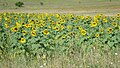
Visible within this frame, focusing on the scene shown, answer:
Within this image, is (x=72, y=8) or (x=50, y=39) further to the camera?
(x=72, y=8)

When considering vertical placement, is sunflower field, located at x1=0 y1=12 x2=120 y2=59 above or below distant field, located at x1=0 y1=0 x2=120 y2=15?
above

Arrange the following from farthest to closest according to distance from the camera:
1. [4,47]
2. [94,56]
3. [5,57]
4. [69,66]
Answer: [4,47] < [5,57] < [94,56] < [69,66]

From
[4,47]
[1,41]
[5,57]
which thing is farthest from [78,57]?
[1,41]

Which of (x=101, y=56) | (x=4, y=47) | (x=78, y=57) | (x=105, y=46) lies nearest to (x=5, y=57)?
(x=4, y=47)

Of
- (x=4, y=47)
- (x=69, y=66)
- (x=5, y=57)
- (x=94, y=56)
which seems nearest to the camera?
(x=69, y=66)

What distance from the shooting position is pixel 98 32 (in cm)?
845

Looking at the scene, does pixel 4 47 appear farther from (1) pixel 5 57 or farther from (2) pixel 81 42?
(2) pixel 81 42

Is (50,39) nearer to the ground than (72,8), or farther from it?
farther from it

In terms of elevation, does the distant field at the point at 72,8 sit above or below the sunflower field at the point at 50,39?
below

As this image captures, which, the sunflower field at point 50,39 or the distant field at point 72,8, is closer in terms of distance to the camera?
the sunflower field at point 50,39

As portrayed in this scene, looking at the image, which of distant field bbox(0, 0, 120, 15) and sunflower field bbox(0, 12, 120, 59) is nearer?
sunflower field bbox(0, 12, 120, 59)

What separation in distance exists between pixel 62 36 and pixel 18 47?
1.22 meters

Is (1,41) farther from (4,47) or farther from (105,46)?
(105,46)

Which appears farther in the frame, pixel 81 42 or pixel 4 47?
pixel 81 42
